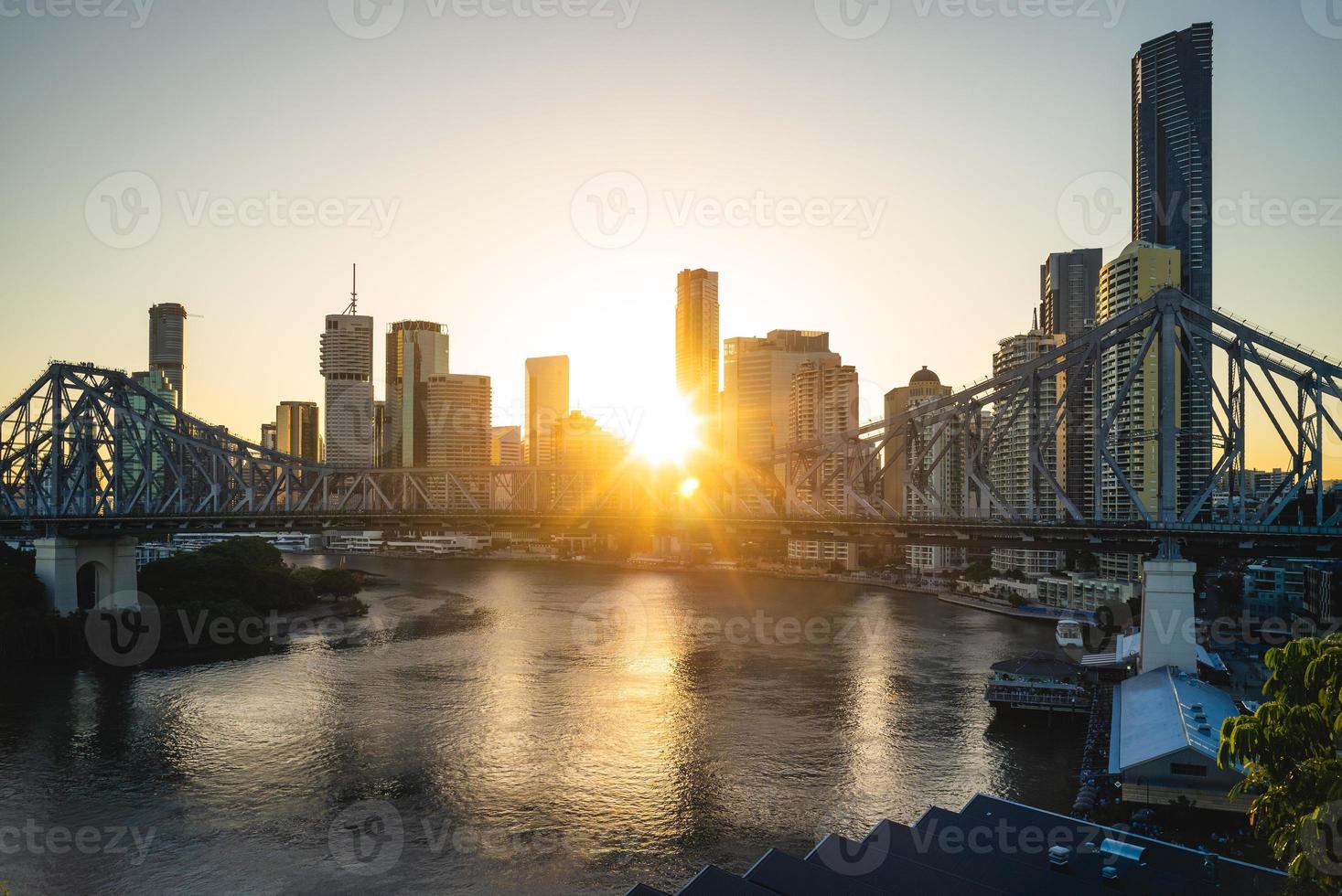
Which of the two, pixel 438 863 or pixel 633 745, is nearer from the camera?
pixel 438 863

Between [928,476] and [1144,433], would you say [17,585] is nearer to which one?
[928,476]

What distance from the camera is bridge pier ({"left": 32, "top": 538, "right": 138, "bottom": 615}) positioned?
213 ft

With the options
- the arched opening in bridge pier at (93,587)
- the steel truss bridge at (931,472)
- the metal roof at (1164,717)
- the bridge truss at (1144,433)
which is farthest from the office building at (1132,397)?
the arched opening in bridge pier at (93,587)

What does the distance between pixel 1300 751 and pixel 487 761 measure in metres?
29.1

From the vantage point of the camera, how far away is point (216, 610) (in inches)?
2459

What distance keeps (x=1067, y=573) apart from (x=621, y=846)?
72.5 metres

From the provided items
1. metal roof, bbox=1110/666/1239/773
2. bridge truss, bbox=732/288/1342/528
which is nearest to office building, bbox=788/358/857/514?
bridge truss, bbox=732/288/1342/528

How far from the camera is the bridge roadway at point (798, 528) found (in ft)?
147

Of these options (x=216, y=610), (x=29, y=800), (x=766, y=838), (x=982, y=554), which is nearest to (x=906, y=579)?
(x=982, y=554)

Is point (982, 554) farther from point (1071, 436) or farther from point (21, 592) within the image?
point (21, 592)

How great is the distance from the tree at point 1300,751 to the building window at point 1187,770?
17562 mm

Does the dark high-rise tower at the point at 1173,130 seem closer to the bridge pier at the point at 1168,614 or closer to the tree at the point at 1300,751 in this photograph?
the bridge pier at the point at 1168,614

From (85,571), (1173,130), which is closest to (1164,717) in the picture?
(85,571)

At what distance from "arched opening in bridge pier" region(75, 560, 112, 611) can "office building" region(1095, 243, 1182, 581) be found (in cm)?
8561
